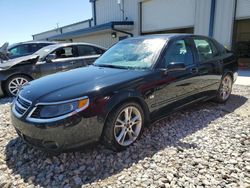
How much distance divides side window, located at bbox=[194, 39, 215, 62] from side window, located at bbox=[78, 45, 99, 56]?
3.77 m

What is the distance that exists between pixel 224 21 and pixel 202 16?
3.79ft

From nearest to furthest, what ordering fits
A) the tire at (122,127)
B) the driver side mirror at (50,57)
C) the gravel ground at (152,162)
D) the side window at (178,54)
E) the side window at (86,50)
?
the gravel ground at (152,162) → the tire at (122,127) → the side window at (178,54) → the driver side mirror at (50,57) → the side window at (86,50)

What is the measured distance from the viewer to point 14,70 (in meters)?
5.86

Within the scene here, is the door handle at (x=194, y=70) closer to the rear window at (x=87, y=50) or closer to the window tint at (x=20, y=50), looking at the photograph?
the rear window at (x=87, y=50)

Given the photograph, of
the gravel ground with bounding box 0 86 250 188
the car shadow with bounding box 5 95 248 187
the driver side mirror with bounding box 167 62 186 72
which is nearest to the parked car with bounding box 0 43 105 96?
the gravel ground with bounding box 0 86 250 188

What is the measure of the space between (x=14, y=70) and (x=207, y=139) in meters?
4.90

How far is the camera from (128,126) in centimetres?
309

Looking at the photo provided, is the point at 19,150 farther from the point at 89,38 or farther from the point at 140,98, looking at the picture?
the point at 89,38

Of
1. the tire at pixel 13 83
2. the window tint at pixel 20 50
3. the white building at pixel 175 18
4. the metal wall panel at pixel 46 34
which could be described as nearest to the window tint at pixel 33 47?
the window tint at pixel 20 50

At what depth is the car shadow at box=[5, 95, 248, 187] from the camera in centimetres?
259

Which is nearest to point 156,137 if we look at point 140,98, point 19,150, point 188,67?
point 140,98

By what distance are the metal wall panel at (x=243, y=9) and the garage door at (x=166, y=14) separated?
7.18 ft

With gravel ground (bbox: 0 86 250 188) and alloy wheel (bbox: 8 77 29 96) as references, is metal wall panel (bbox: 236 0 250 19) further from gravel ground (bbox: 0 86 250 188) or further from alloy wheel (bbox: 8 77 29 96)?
alloy wheel (bbox: 8 77 29 96)

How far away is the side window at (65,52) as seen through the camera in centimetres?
661
